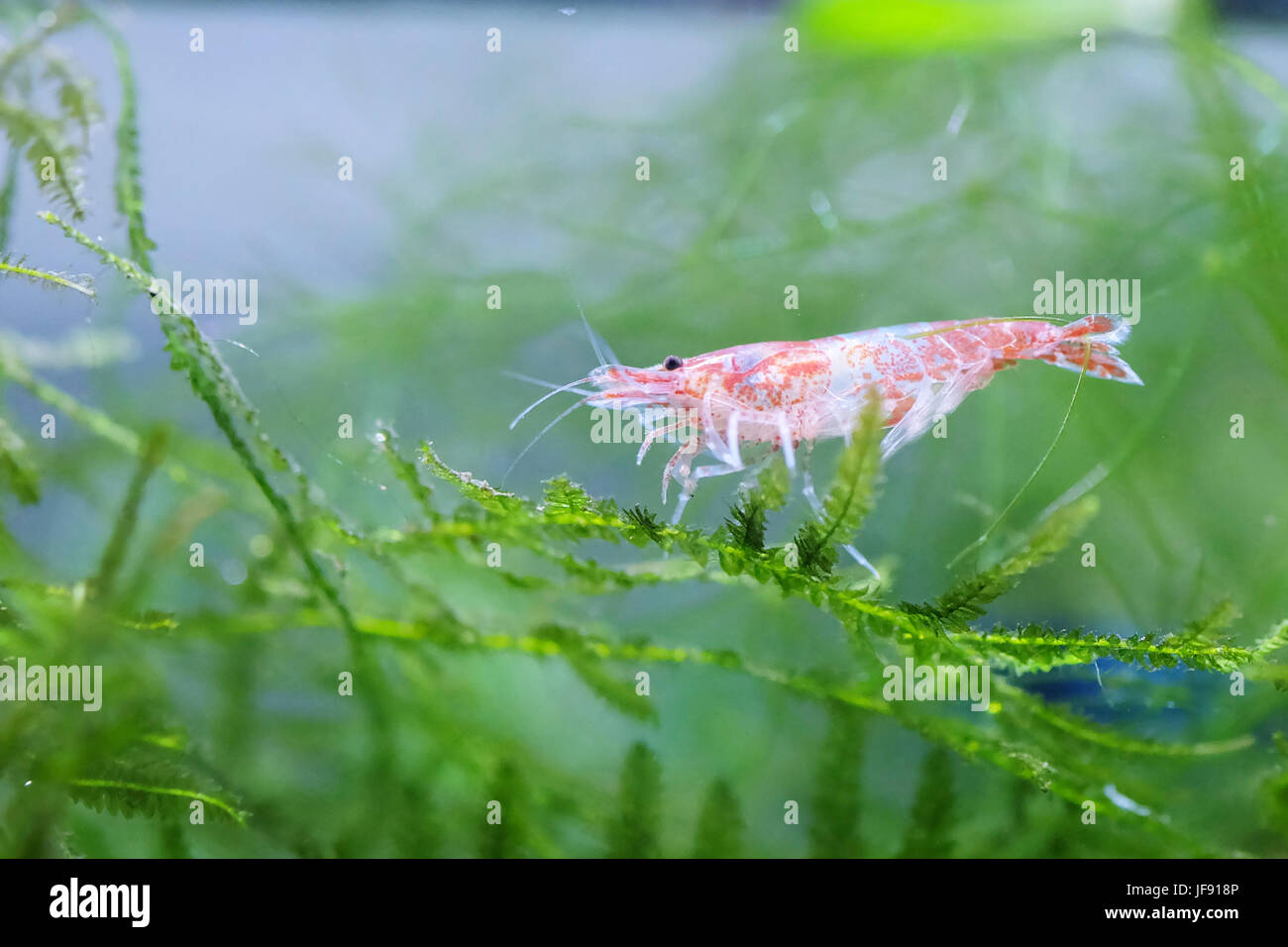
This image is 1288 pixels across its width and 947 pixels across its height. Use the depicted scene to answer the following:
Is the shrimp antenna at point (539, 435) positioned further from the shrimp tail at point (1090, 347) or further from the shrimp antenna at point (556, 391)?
the shrimp tail at point (1090, 347)

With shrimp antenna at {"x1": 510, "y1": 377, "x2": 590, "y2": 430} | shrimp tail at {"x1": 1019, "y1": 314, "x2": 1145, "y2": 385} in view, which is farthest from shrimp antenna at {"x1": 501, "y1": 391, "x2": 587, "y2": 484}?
shrimp tail at {"x1": 1019, "y1": 314, "x2": 1145, "y2": 385}

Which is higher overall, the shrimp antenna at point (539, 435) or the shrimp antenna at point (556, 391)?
the shrimp antenna at point (556, 391)

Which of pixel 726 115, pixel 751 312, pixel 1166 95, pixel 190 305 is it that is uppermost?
pixel 726 115

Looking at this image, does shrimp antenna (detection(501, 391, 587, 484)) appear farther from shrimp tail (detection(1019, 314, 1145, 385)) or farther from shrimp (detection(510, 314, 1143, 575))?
shrimp tail (detection(1019, 314, 1145, 385))

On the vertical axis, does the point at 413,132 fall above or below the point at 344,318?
above

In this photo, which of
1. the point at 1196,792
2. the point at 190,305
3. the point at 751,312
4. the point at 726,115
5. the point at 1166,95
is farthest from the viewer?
the point at 726,115

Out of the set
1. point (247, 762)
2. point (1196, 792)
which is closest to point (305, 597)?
point (247, 762)

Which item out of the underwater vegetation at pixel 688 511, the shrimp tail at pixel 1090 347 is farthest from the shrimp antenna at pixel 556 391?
the shrimp tail at pixel 1090 347
